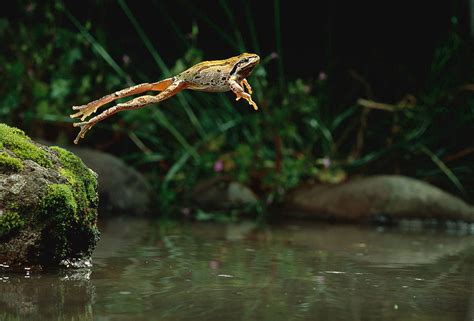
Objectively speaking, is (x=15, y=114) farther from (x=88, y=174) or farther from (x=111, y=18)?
(x=88, y=174)

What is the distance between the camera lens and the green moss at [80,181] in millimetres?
4145

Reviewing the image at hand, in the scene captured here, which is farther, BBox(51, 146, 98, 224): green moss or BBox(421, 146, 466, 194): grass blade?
BBox(421, 146, 466, 194): grass blade

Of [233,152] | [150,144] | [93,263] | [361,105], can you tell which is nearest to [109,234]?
[93,263]

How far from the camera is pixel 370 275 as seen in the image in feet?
14.2

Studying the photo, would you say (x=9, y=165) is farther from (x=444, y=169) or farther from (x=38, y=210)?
(x=444, y=169)

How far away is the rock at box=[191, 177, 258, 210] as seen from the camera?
9.12m

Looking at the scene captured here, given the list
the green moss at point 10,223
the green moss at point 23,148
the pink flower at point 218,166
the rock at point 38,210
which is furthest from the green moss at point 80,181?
the pink flower at point 218,166

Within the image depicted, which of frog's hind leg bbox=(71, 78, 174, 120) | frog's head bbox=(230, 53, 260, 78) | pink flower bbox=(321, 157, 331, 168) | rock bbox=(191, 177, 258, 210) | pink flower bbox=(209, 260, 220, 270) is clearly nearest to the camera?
frog's head bbox=(230, 53, 260, 78)

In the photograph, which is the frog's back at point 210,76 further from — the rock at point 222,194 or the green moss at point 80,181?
the rock at point 222,194

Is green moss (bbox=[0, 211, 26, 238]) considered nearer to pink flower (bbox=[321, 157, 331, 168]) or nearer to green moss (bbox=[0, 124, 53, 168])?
green moss (bbox=[0, 124, 53, 168])

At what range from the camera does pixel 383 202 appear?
8.72 metres

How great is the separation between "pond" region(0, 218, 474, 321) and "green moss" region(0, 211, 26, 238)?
10.0 inches

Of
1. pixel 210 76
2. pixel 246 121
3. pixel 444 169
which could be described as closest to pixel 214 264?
pixel 210 76

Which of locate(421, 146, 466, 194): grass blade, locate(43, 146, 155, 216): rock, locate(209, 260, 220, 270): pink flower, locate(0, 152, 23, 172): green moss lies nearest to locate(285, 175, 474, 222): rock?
locate(421, 146, 466, 194): grass blade
